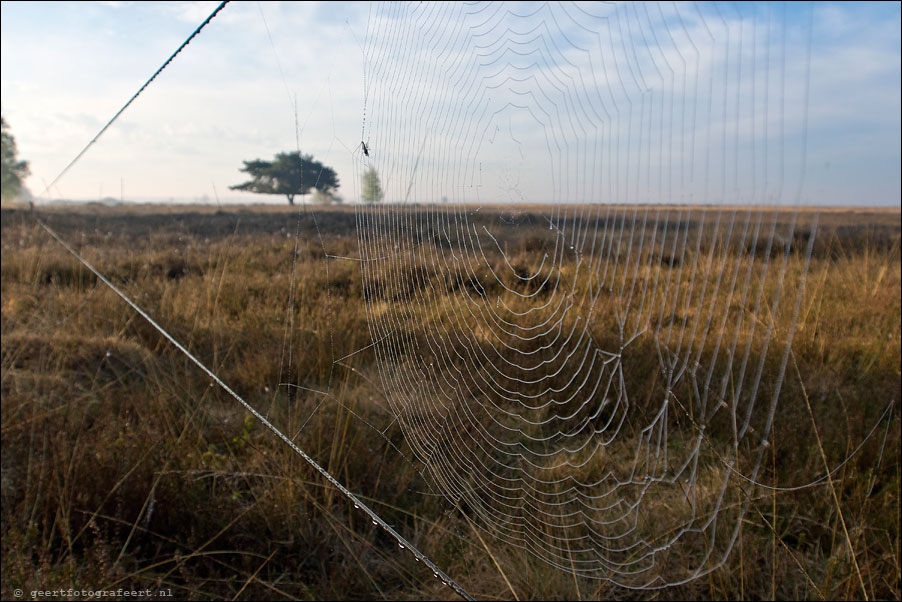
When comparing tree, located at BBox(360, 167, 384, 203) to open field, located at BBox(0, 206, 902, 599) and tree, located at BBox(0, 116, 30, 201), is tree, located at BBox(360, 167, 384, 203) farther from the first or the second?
tree, located at BBox(0, 116, 30, 201)

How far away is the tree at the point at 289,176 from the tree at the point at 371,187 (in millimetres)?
74

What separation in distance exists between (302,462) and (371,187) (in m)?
1.31

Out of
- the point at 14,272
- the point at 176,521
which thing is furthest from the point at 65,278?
the point at 176,521

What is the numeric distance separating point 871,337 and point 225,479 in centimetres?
376

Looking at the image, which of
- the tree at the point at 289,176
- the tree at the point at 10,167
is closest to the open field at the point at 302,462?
Answer: the tree at the point at 289,176

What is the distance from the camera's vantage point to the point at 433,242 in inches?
58.4

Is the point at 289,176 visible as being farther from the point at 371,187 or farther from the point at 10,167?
the point at 10,167

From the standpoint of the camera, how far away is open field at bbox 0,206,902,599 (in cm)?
179

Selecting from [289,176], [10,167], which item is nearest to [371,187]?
[289,176]

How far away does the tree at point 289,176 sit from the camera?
137 centimetres

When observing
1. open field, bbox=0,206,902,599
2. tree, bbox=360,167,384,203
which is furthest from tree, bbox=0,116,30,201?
tree, bbox=360,167,384,203

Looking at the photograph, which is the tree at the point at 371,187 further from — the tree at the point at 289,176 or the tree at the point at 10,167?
the tree at the point at 10,167

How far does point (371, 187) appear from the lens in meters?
1.37

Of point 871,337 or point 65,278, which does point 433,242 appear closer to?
point 871,337
